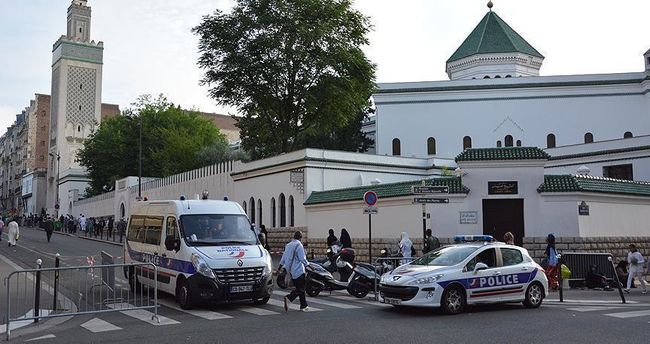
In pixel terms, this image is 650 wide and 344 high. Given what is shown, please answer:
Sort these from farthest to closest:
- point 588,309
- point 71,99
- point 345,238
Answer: point 71,99 → point 345,238 → point 588,309

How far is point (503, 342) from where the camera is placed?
9508mm

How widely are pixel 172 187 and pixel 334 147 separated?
52.9 feet

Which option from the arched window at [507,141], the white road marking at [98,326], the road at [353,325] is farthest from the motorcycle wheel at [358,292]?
the arched window at [507,141]

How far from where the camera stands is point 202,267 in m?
13.0

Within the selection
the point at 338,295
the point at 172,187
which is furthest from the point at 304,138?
the point at 338,295

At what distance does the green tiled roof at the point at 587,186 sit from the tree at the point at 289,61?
1746 centimetres

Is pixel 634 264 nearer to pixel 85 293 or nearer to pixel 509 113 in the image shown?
pixel 85 293

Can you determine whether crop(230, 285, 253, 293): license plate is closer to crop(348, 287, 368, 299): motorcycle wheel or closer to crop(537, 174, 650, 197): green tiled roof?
crop(348, 287, 368, 299): motorcycle wheel

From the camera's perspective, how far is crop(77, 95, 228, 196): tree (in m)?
63.0

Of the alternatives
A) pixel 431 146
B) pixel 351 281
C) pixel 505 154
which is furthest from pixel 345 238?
pixel 431 146

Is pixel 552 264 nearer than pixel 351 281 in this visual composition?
No

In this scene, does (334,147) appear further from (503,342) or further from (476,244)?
(503,342)

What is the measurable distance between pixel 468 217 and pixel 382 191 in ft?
15.2

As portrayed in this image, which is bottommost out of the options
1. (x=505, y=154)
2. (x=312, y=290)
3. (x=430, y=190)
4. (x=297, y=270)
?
(x=312, y=290)
